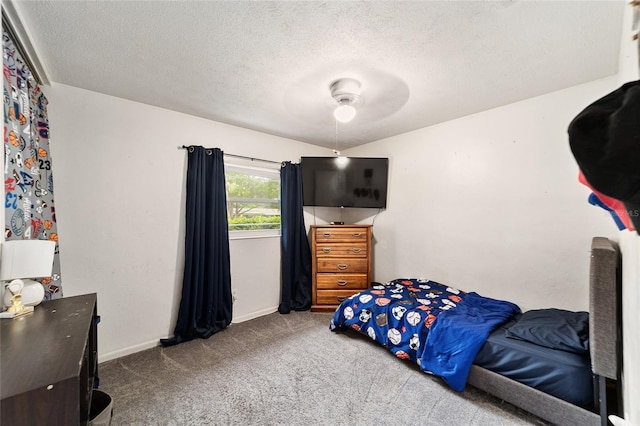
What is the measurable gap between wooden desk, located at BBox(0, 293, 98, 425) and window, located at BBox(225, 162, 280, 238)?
1970 millimetres

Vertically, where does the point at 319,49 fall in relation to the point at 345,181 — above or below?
above

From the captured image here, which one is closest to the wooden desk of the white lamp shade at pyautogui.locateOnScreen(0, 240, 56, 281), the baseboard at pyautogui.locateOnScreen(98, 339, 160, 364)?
the white lamp shade at pyautogui.locateOnScreen(0, 240, 56, 281)

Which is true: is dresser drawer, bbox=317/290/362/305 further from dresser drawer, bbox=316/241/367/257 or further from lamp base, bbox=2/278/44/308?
lamp base, bbox=2/278/44/308

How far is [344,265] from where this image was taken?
3352mm

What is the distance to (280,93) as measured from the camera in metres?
2.22

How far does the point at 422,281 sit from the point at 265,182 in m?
2.36

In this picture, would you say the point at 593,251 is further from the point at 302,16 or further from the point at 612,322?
the point at 302,16

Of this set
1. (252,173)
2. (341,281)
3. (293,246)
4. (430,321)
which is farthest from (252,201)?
(430,321)

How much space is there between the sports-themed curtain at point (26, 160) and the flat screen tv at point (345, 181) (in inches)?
97.2

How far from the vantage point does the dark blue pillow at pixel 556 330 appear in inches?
63.0

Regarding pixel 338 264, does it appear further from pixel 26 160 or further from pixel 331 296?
pixel 26 160

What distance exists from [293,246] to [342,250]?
2.20 ft

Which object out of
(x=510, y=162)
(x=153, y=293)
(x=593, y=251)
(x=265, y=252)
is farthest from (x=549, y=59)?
(x=153, y=293)

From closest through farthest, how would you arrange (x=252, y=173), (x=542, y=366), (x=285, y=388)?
(x=542, y=366) → (x=285, y=388) → (x=252, y=173)
